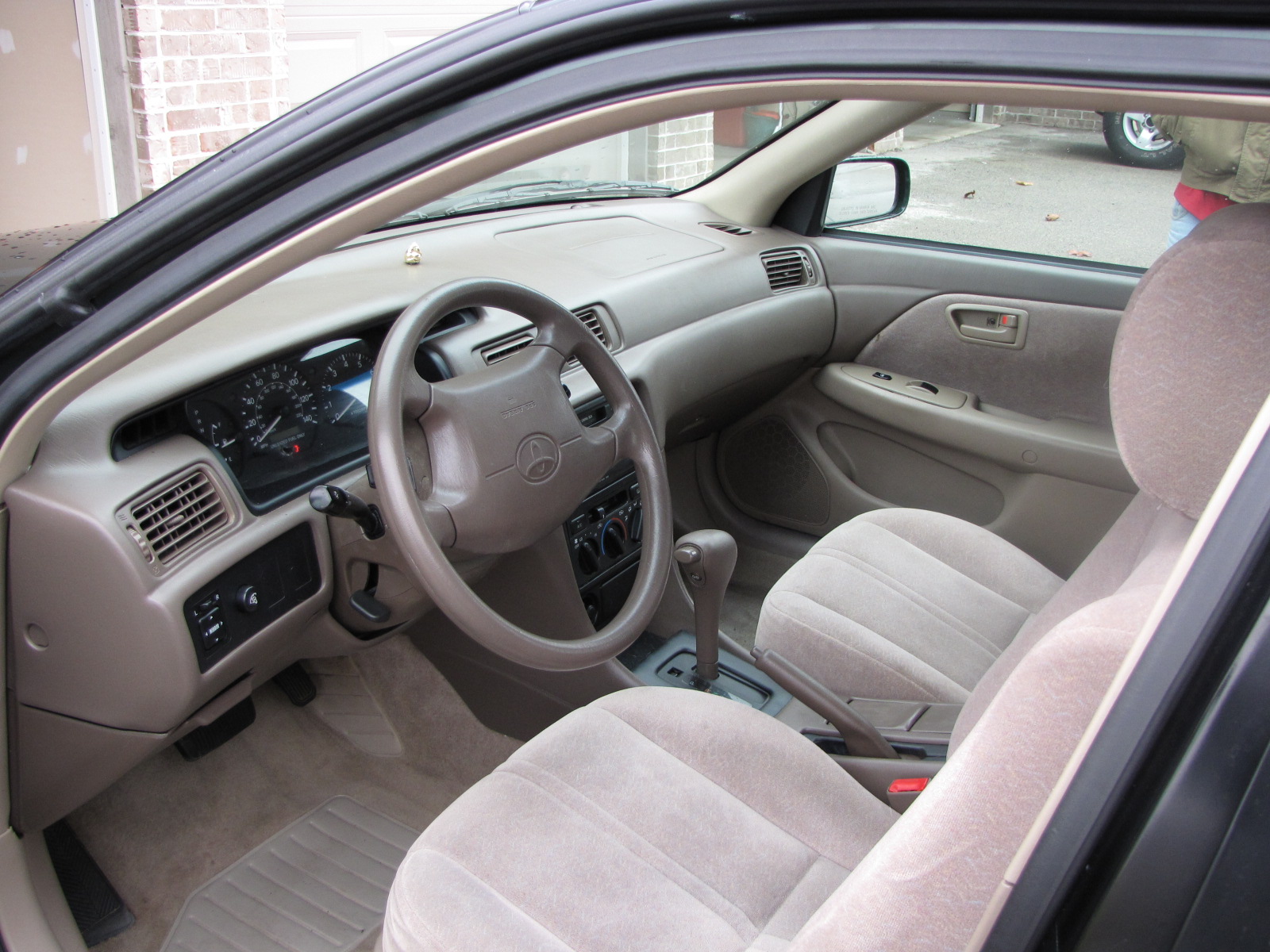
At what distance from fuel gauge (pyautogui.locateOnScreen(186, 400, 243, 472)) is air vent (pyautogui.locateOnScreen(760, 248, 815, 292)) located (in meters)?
1.45

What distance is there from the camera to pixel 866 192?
Answer: 2.86 m

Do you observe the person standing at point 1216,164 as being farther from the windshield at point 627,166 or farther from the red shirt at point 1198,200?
the windshield at point 627,166

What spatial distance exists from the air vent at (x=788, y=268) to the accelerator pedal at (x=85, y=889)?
1.87 m

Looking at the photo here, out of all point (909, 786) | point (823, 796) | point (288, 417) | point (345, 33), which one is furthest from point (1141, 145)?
point (345, 33)

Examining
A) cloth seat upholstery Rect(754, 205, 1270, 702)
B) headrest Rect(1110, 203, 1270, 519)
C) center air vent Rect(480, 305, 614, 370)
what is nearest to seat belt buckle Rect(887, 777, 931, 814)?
cloth seat upholstery Rect(754, 205, 1270, 702)

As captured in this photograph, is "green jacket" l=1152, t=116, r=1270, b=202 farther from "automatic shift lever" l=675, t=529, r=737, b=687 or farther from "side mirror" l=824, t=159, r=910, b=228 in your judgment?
"automatic shift lever" l=675, t=529, r=737, b=687

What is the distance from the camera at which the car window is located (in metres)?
2.28

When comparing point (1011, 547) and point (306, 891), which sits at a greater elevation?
point (1011, 547)

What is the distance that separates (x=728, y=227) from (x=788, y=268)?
0.20 meters

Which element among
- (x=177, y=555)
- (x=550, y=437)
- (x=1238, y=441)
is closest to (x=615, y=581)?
(x=550, y=437)

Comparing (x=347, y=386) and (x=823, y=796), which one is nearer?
(x=823, y=796)

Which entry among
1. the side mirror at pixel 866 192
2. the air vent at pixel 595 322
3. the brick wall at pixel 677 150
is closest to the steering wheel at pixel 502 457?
the air vent at pixel 595 322

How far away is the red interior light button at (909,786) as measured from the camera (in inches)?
59.5

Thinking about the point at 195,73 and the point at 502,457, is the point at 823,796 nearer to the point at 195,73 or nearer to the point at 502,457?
the point at 502,457
